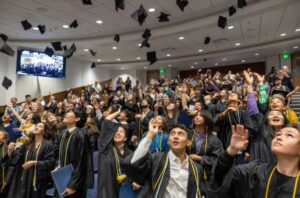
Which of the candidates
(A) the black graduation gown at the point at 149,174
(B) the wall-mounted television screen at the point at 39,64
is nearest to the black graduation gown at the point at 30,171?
(A) the black graduation gown at the point at 149,174

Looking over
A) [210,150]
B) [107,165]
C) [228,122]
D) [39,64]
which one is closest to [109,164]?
[107,165]

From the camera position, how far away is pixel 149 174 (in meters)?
1.96

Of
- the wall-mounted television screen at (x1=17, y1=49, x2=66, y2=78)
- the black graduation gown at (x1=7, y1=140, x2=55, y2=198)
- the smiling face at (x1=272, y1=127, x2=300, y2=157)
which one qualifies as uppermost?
the wall-mounted television screen at (x1=17, y1=49, x2=66, y2=78)

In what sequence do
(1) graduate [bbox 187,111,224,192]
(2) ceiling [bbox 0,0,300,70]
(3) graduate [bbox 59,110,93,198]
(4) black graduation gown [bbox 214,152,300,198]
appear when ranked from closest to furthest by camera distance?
(4) black graduation gown [bbox 214,152,300,198] → (1) graduate [bbox 187,111,224,192] → (3) graduate [bbox 59,110,93,198] → (2) ceiling [bbox 0,0,300,70]

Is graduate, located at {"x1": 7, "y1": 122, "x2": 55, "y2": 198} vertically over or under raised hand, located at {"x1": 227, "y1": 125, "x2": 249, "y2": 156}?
under

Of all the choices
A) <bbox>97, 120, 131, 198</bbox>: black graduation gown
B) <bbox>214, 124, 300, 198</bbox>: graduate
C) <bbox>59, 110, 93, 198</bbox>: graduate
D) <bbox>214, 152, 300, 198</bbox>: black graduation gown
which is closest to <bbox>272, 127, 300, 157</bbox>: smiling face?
<bbox>214, 124, 300, 198</bbox>: graduate

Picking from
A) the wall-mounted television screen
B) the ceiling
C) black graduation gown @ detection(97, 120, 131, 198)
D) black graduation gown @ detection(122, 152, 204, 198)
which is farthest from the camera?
the wall-mounted television screen

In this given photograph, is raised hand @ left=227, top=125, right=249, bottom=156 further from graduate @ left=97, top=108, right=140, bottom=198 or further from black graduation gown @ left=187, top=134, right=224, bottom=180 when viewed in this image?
graduate @ left=97, top=108, right=140, bottom=198

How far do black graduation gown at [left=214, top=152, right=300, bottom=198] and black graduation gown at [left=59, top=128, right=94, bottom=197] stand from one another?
2.11m

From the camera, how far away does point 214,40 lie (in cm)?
1170

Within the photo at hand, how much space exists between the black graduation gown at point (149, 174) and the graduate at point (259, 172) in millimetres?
327

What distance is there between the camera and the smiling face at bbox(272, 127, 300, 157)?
166 cm

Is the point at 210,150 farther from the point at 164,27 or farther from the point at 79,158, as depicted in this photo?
the point at 164,27

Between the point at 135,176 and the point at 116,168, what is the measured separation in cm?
110
